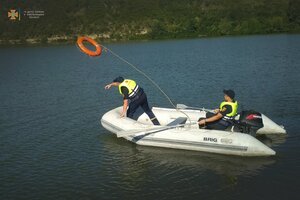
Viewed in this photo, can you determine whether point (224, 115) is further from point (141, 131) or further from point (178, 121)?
point (141, 131)

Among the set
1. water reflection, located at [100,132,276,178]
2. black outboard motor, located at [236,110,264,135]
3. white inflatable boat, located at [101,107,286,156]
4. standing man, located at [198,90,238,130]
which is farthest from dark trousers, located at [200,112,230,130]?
water reflection, located at [100,132,276,178]

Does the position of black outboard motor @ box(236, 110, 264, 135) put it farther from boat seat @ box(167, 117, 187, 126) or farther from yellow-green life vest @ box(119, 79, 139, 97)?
yellow-green life vest @ box(119, 79, 139, 97)

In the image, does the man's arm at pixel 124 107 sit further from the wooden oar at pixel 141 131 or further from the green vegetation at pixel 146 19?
the green vegetation at pixel 146 19

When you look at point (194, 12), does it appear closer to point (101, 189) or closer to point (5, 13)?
point (5, 13)

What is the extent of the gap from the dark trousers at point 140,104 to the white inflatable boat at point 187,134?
16.0 inches

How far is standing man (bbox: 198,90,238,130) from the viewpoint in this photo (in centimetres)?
1116

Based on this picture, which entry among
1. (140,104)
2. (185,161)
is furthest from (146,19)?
(185,161)

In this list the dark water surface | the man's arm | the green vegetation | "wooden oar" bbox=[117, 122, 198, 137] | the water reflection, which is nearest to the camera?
the dark water surface

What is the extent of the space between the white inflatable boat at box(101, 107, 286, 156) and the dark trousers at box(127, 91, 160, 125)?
16.0 inches

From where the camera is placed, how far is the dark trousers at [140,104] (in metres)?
12.8

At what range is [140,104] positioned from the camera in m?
12.9

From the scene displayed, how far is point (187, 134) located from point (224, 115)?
42.7 inches

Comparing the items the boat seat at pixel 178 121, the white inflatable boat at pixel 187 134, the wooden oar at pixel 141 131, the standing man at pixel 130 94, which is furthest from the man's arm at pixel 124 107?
the boat seat at pixel 178 121

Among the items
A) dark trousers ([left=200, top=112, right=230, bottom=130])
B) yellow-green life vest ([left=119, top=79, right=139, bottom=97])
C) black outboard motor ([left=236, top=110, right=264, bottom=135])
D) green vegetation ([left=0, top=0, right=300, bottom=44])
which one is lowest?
green vegetation ([left=0, top=0, right=300, bottom=44])
